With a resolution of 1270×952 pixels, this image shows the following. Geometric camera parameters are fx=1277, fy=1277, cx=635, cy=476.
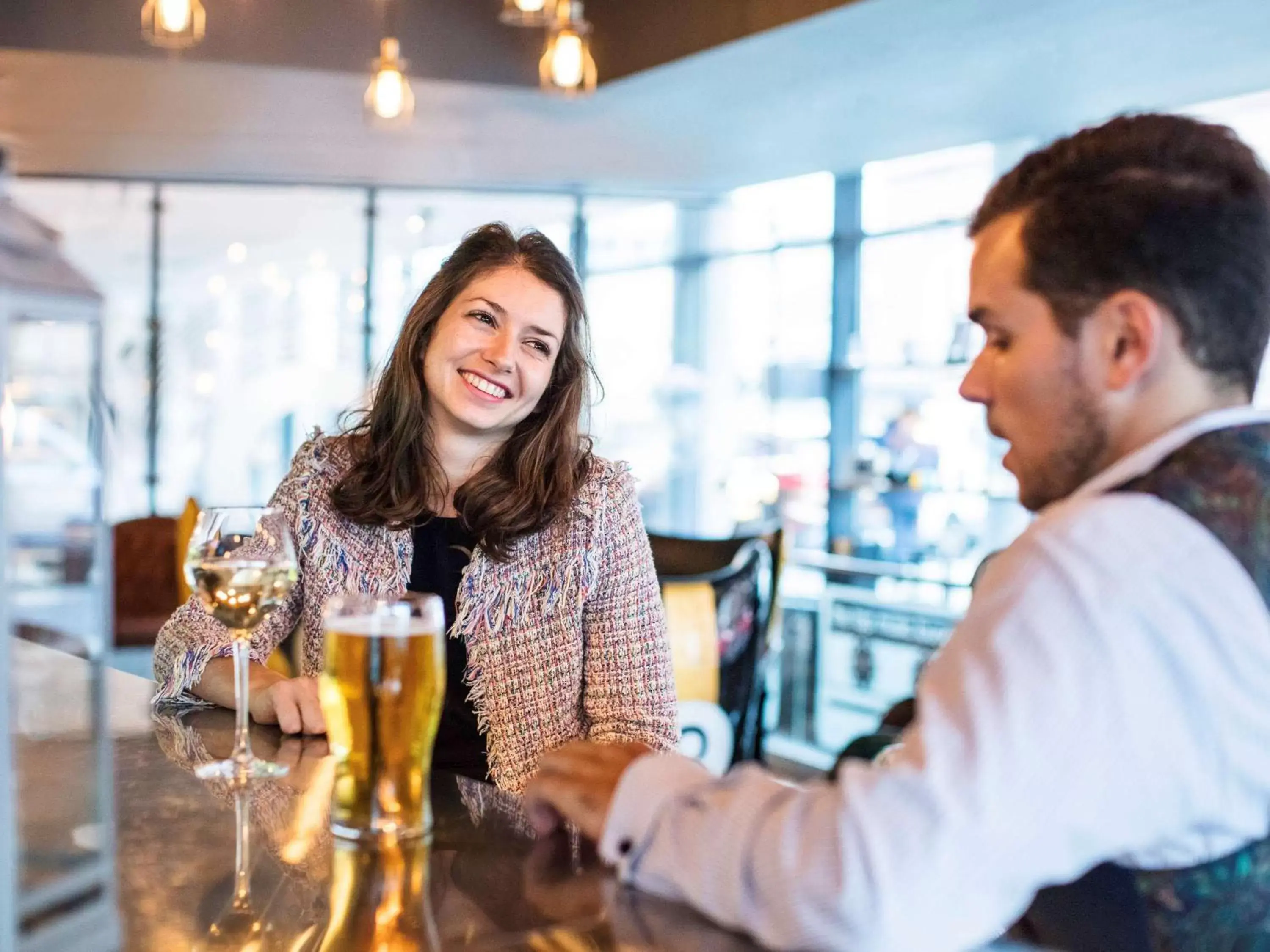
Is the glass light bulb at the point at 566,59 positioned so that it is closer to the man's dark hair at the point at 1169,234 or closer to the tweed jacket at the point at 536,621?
the tweed jacket at the point at 536,621

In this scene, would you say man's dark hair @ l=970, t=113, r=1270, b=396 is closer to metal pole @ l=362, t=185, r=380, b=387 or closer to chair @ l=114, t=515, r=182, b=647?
chair @ l=114, t=515, r=182, b=647

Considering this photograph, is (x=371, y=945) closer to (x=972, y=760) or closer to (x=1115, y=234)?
(x=972, y=760)

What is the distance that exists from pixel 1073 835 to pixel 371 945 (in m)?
0.42

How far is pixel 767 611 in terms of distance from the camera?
142 inches

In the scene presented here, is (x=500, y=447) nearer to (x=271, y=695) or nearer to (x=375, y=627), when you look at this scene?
(x=271, y=695)

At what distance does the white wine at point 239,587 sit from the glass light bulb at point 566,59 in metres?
2.70

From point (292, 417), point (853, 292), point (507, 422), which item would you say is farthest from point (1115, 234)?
point (292, 417)

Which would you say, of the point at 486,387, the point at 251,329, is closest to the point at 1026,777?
the point at 486,387

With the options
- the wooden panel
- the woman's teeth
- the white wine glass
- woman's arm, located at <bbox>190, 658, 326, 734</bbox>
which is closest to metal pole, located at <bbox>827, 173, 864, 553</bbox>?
the wooden panel

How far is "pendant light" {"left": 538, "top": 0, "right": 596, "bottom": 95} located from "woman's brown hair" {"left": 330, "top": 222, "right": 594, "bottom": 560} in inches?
65.3

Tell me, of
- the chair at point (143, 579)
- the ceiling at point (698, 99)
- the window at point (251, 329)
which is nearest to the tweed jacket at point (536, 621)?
the ceiling at point (698, 99)

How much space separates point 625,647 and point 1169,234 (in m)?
0.96

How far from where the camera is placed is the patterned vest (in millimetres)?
842

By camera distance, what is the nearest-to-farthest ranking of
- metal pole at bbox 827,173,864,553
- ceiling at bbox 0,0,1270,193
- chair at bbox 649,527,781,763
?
chair at bbox 649,527,781,763 < ceiling at bbox 0,0,1270,193 < metal pole at bbox 827,173,864,553
